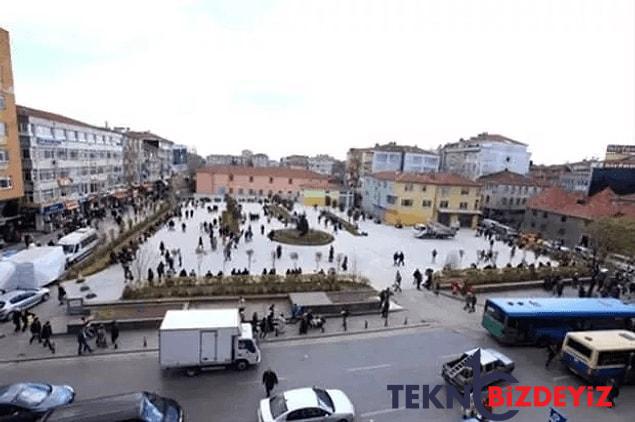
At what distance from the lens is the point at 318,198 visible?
211 feet

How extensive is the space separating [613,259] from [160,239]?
37.5 metres

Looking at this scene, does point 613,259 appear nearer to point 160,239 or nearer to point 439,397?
point 439,397

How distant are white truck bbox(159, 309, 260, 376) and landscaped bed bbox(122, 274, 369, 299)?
259 inches

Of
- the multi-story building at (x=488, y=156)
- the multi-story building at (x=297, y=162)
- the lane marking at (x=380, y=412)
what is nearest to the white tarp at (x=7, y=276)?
the lane marking at (x=380, y=412)

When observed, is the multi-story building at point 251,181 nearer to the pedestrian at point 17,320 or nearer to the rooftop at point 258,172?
the rooftop at point 258,172

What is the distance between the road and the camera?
11.8m

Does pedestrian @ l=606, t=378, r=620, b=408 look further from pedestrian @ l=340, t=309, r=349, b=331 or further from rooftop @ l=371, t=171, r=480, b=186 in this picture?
rooftop @ l=371, t=171, r=480, b=186

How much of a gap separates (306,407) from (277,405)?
89cm

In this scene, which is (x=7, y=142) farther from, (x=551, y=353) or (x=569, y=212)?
(x=569, y=212)

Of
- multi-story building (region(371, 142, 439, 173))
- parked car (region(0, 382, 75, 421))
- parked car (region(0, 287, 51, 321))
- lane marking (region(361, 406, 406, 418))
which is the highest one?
multi-story building (region(371, 142, 439, 173))

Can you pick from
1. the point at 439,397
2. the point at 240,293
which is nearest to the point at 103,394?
the point at 240,293

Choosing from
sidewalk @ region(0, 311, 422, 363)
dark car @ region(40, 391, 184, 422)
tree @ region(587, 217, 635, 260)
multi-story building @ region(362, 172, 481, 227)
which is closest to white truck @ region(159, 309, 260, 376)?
sidewalk @ region(0, 311, 422, 363)

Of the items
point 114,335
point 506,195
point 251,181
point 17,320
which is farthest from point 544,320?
point 251,181

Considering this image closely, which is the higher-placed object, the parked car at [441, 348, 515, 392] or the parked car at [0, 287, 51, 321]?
the parked car at [441, 348, 515, 392]
